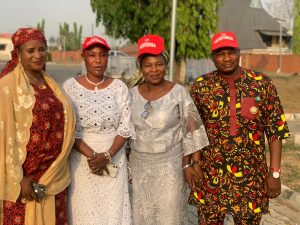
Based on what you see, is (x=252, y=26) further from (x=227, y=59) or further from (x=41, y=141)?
(x=41, y=141)

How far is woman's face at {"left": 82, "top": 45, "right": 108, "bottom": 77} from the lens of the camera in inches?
126

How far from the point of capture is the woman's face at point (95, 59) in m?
3.19

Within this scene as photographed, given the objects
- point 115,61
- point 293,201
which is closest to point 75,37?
point 115,61

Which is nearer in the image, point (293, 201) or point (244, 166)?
point (244, 166)

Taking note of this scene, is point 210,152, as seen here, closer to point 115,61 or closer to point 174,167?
point 174,167

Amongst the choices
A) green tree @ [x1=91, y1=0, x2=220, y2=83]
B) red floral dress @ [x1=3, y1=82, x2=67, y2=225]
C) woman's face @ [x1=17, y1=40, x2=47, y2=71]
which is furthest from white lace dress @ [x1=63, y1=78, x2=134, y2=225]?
green tree @ [x1=91, y1=0, x2=220, y2=83]

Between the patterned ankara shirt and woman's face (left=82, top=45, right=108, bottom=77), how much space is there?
75 cm

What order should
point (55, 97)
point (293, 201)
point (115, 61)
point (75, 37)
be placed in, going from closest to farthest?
point (55, 97) → point (293, 201) → point (115, 61) → point (75, 37)

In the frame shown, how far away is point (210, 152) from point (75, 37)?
7742 cm

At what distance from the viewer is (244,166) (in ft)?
10.5

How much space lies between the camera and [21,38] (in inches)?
110

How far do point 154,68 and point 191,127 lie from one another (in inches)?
19.8

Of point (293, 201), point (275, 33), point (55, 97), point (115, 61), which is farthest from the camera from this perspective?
point (275, 33)

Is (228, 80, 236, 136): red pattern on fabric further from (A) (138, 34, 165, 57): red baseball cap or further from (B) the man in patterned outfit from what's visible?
(A) (138, 34, 165, 57): red baseball cap
